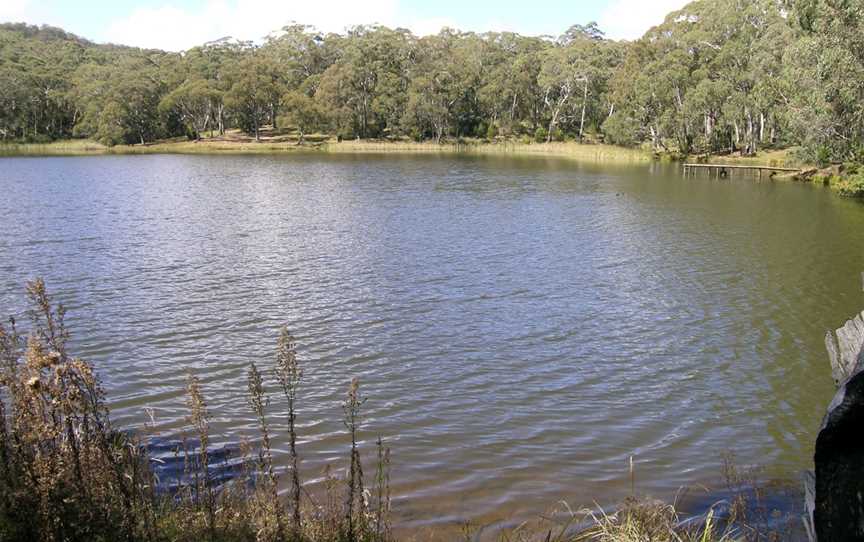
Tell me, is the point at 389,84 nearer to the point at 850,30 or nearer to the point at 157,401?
the point at 850,30

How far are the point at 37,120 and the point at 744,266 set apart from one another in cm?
9842

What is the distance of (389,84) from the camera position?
91.8 metres

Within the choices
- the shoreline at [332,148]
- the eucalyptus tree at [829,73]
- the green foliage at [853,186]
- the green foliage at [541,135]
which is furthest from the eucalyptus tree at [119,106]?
the green foliage at [853,186]

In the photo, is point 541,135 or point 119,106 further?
point 119,106

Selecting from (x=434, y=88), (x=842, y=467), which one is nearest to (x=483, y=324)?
(x=842, y=467)

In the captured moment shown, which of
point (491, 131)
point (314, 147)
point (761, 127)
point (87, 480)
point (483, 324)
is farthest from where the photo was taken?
point (491, 131)

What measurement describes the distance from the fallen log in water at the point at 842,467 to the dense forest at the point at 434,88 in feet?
188

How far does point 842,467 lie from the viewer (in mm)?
2730

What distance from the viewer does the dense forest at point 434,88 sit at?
204 ft

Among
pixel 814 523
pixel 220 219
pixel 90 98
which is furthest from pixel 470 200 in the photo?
pixel 90 98

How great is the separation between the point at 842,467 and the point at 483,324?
11024mm

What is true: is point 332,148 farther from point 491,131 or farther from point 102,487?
point 102,487

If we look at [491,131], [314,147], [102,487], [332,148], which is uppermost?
[491,131]

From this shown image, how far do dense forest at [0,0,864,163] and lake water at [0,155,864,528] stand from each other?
34.2m
